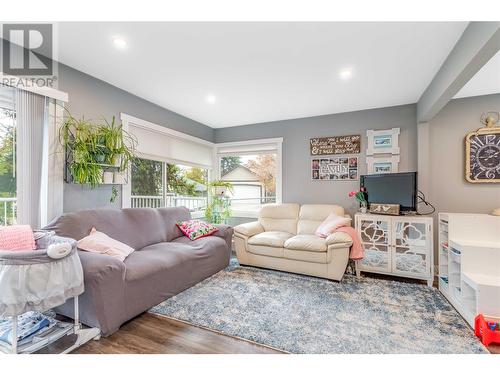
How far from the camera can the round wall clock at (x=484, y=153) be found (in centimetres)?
302

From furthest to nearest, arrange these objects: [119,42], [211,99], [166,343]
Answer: [211,99]
[119,42]
[166,343]

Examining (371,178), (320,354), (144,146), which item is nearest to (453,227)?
(371,178)

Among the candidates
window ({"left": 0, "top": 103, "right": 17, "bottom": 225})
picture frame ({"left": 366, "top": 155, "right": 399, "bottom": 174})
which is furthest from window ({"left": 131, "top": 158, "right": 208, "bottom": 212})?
picture frame ({"left": 366, "top": 155, "right": 399, "bottom": 174})

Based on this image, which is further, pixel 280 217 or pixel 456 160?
pixel 280 217

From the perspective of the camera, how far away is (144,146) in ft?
11.0

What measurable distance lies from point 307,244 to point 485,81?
2.79m

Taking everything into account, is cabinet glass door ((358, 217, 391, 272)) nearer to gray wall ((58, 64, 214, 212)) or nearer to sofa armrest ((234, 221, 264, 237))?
sofa armrest ((234, 221, 264, 237))

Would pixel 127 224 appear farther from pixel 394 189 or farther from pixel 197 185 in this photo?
pixel 394 189

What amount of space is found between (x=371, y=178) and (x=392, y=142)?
2.34ft

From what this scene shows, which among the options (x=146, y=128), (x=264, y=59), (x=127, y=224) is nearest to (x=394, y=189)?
(x=264, y=59)

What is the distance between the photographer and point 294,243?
3.05m

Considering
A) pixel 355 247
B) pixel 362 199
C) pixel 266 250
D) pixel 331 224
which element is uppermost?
pixel 362 199

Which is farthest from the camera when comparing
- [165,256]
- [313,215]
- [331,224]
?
[313,215]

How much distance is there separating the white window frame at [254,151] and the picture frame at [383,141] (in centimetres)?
145
